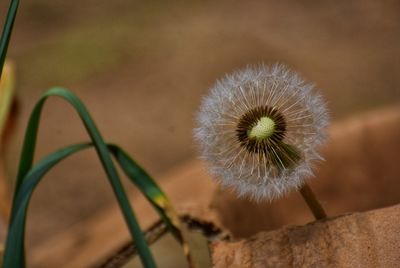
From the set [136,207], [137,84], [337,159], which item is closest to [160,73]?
[137,84]

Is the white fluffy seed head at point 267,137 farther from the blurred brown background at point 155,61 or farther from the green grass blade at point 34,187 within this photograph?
the blurred brown background at point 155,61

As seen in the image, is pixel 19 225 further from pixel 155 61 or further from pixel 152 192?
pixel 155 61

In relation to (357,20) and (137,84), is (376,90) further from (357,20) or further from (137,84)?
(137,84)

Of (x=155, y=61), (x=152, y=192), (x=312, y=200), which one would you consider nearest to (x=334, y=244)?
(x=312, y=200)

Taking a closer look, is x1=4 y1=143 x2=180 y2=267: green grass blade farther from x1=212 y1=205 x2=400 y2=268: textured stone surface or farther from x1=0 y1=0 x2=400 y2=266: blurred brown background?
x1=0 y1=0 x2=400 y2=266: blurred brown background

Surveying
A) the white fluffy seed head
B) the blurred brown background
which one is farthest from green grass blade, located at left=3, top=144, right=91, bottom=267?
the blurred brown background

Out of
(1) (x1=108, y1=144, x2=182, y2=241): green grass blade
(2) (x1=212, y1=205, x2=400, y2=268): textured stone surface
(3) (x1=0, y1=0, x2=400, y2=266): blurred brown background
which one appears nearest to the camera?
(2) (x1=212, y1=205, x2=400, y2=268): textured stone surface
